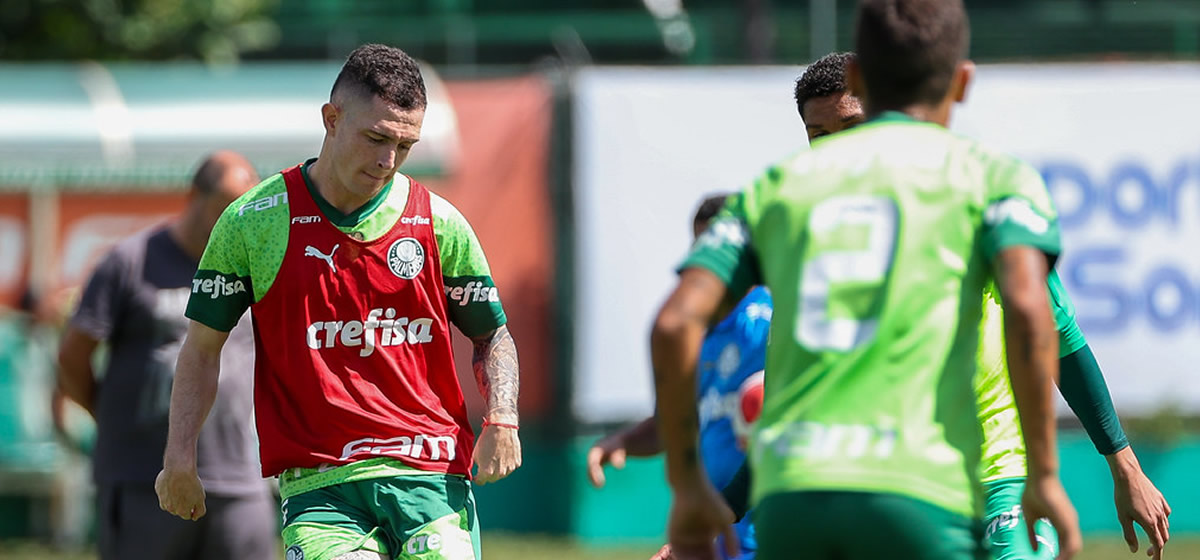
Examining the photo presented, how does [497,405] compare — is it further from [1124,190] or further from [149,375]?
[1124,190]

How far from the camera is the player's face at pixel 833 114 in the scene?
17.6ft

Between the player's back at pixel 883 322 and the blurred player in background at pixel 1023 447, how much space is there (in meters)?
1.28

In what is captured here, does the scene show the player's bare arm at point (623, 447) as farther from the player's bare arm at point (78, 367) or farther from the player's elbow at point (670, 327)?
the player's bare arm at point (78, 367)

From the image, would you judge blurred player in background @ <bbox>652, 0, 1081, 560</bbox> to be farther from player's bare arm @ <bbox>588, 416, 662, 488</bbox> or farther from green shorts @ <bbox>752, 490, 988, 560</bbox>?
player's bare arm @ <bbox>588, 416, 662, 488</bbox>

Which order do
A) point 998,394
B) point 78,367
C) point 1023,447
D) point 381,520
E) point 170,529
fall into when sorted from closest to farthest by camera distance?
point 1023,447 → point 998,394 → point 381,520 → point 170,529 → point 78,367

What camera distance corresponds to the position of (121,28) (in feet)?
56.5

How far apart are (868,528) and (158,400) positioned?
447 cm

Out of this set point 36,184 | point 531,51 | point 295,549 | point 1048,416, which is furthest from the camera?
point 531,51

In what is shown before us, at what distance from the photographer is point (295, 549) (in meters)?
5.08

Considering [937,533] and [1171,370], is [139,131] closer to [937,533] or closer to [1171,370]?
[1171,370]

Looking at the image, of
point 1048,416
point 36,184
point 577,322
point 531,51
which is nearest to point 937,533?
point 1048,416

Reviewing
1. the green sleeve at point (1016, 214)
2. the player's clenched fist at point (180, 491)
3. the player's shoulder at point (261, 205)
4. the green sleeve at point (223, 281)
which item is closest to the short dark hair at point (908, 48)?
the green sleeve at point (1016, 214)

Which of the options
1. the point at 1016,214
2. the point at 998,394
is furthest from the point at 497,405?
the point at 1016,214

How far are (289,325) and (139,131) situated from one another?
9668 millimetres
